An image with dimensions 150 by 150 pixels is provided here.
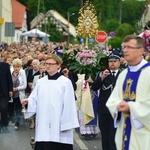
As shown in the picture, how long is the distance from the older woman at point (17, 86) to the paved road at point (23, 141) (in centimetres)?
91

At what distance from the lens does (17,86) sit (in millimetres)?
16672

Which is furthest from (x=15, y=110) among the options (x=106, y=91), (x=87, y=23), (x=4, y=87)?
(x=106, y=91)

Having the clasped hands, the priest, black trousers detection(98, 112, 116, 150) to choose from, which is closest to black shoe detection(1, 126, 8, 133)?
Answer: black trousers detection(98, 112, 116, 150)

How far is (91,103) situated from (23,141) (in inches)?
66.7

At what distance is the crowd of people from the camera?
7293 mm

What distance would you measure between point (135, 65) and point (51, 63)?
8.03 ft

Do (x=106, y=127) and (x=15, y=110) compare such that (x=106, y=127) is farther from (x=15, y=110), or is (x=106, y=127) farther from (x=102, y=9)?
(x=102, y=9)

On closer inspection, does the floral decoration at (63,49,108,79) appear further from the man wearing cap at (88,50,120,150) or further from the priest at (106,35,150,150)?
the priest at (106,35,150,150)

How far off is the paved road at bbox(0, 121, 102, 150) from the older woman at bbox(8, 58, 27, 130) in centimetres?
91

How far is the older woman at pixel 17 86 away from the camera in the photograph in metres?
16.5

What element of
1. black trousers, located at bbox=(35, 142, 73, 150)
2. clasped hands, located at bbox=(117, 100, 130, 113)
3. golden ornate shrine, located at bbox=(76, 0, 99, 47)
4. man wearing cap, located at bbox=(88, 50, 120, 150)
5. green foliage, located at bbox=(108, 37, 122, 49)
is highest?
golden ornate shrine, located at bbox=(76, 0, 99, 47)

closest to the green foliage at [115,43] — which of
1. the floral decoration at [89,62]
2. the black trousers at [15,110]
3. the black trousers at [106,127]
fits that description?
the black trousers at [15,110]

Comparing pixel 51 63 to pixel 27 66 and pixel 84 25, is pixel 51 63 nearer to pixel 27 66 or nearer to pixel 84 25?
pixel 27 66

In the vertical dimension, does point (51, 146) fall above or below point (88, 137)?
above
